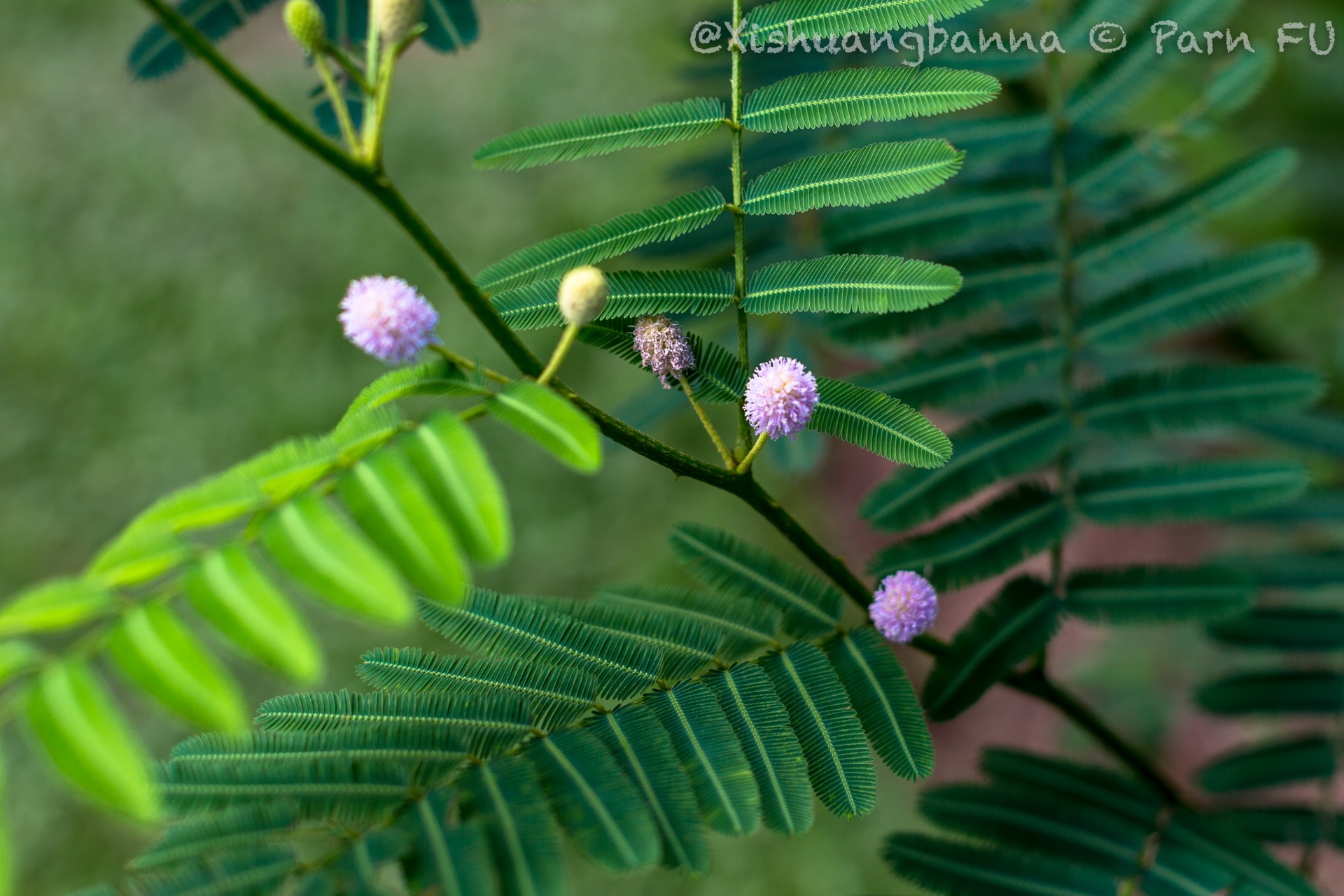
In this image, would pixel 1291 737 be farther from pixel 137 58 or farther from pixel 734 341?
pixel 137 58

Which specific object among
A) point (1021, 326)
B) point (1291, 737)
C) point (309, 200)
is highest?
point (309, 200)

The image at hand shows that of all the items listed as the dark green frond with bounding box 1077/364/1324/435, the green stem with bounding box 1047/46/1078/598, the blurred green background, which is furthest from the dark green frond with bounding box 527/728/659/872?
the blurred green background

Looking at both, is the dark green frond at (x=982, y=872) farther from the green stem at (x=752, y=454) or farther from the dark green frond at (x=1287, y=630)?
the dark green frond at (x=1287, y=630)

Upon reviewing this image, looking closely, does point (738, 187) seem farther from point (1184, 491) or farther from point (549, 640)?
point (1184, 491)

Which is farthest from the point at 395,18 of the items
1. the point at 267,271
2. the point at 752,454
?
the point at 267,271

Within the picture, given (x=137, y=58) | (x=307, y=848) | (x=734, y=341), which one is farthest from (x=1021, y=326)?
(x=307, y=848)
